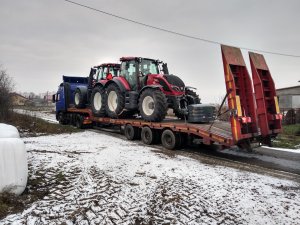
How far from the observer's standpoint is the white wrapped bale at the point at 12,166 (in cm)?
443

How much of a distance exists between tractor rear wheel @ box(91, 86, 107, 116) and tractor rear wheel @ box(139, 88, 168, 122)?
9.65 feet

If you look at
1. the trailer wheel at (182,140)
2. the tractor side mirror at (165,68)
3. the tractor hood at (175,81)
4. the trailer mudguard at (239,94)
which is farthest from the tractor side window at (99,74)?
the trailer mudguard at (239,94)

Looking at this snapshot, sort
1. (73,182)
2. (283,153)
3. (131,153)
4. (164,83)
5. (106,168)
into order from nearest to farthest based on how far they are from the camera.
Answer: (73,182) < (106,168) < (131,153) < (283,153) < (164,83)

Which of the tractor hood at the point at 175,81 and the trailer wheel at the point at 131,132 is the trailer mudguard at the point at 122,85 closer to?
the trailer wheel at the point at 131,132

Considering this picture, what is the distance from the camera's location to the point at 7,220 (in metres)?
3.78

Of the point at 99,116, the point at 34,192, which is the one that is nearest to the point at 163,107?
the point at 99,116

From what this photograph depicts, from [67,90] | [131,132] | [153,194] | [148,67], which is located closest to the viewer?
[153,194]

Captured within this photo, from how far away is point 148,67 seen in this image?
1143 centimetres

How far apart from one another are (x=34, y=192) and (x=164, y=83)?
21.2ft

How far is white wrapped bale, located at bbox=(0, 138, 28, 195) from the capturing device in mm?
4434

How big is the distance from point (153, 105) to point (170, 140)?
1548 millimetres

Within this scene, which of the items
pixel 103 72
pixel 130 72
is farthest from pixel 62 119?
pixel 130 72

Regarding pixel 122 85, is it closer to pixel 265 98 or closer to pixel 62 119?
pixel 265 98

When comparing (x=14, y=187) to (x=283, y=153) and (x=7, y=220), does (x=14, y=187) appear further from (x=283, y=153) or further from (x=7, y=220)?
(x=283, y=153)
